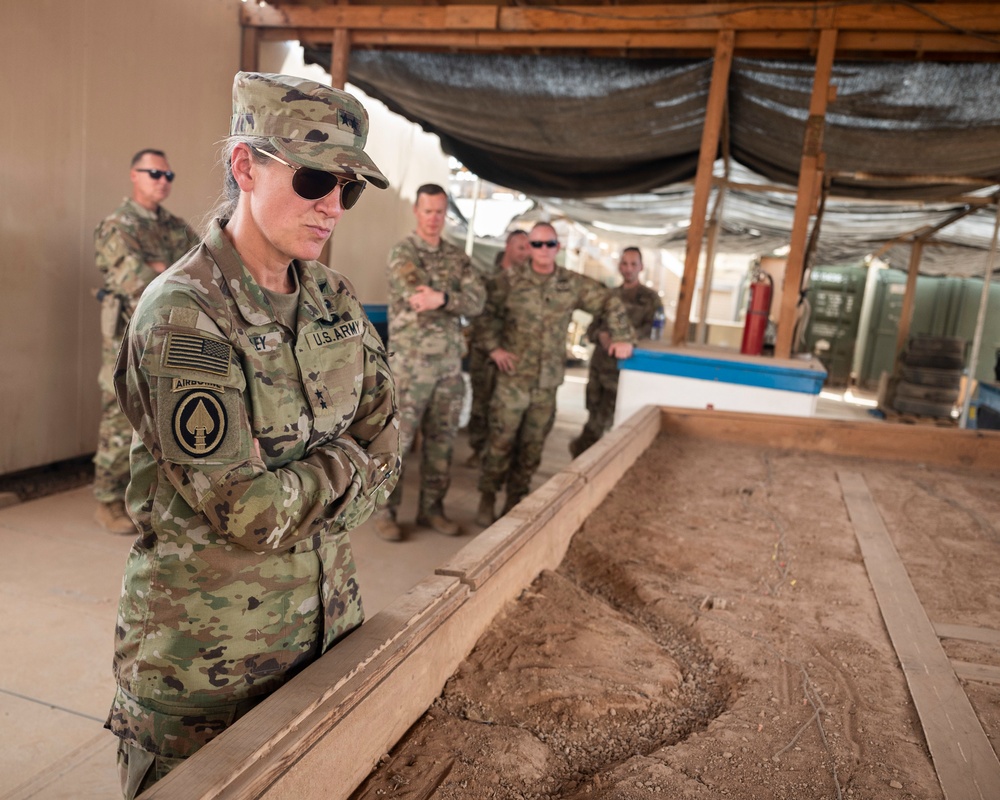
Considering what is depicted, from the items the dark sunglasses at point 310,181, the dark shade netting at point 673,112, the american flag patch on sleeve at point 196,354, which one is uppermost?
the dark shade netting at point 673,112

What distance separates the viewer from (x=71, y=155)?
12.6 ft

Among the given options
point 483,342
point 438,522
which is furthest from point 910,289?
point 438,522

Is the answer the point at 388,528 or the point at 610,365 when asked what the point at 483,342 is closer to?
the point at 388,528

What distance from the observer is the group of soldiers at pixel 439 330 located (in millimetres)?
3416

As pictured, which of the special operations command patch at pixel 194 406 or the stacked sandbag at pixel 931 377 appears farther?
the stacked sandbag at pixel 931 377

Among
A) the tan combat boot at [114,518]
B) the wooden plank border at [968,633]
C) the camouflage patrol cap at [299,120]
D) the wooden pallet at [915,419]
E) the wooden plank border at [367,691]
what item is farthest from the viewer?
the wooden pallet at [915,419]

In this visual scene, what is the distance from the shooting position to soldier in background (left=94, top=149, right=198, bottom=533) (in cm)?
333

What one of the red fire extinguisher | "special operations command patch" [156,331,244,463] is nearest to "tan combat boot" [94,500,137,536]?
"special operations command patch" [156,331,244,463]

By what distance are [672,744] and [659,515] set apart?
1.22 metres

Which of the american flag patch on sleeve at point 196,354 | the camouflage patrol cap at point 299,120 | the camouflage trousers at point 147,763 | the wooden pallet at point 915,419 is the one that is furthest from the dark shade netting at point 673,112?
the camouflage trousers at point 147,763

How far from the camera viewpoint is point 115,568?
10.0 feet

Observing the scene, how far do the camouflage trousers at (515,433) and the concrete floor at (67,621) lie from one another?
318mm

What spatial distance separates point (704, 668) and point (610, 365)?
3.88 m

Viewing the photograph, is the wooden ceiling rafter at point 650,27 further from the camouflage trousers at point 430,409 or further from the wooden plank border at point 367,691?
the wooden plank border at point 367,691
